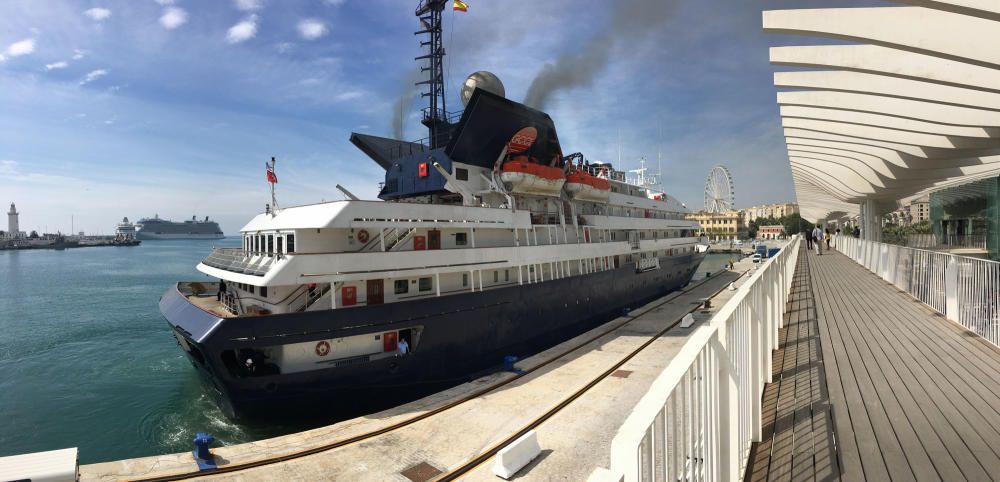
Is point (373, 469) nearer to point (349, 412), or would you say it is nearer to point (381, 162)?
point (349, 412)

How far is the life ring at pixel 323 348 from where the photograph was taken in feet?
36.5

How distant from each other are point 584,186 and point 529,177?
4557 mm

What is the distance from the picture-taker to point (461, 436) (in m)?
9.78

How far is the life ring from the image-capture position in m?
11.1

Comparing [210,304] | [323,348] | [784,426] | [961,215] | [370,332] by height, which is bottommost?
[323,348]

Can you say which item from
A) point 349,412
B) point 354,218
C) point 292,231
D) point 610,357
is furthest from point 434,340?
point 610,357

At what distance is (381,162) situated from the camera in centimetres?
2272

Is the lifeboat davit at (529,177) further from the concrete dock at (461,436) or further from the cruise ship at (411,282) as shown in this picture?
the concrete dock at (461,436)

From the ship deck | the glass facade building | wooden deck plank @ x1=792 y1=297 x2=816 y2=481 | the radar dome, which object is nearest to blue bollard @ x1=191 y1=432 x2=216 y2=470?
the ship deck

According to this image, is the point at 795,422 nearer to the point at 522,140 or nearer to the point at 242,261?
the point at 242,261

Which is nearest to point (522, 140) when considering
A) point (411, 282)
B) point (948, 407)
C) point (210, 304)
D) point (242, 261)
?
point (411, 282)

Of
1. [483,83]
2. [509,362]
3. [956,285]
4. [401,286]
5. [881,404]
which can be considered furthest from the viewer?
[483,83]

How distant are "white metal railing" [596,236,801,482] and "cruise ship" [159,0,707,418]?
9.55 m

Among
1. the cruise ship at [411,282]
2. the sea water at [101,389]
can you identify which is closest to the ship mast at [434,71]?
the cruise ship at [411,282]
